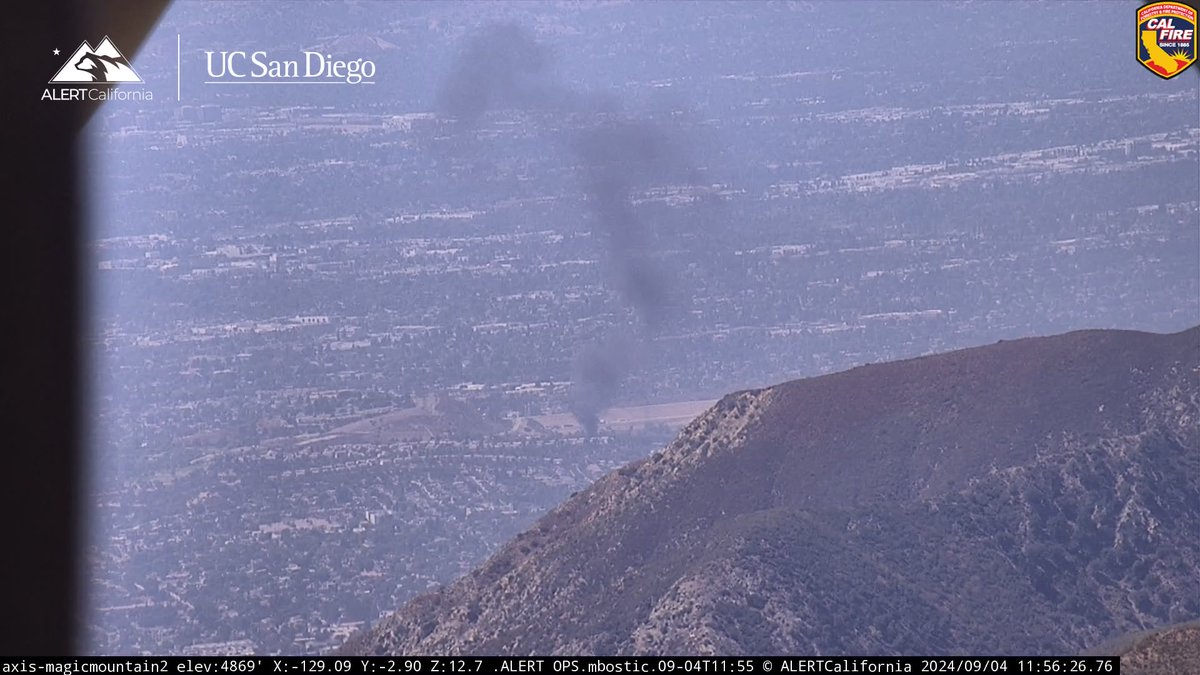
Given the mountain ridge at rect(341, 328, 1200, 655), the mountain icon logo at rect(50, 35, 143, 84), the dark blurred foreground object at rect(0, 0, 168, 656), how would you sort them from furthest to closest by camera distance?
the mountain ridge at rect(341, 328, 1200, 655)
the mountain icon logo at rect(50, 35, 143, 84)
the dark blurred foreground object at rect(0, 0, 168, 656)

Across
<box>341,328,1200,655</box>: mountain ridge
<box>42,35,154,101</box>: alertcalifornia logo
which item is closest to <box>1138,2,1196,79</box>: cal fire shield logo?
<box>341,328,1200,655</box>: mountain ridge

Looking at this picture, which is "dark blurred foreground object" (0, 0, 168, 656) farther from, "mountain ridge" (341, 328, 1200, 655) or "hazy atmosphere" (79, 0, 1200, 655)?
"mountain ridge" (341, 328, 1200, 655)

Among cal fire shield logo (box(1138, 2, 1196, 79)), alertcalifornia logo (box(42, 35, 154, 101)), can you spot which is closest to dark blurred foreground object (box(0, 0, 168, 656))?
alertcalifornia logo (box(42, 35, 154, 101))

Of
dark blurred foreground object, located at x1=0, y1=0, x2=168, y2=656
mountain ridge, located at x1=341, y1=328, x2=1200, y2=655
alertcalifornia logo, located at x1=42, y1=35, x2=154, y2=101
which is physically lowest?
mountain ridge, located at x1=341, y1=328, x2=1200, y2=655

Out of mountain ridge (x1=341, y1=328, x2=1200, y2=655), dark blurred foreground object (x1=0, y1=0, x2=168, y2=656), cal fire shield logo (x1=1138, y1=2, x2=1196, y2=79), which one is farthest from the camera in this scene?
cal fire shield logo (x1=1138, y1=2, x2=1196, y2=79)

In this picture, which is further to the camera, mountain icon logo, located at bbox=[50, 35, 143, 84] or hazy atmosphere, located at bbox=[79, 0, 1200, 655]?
hazy atmosphere, located at bbox=[79, 0, 1200, 655]

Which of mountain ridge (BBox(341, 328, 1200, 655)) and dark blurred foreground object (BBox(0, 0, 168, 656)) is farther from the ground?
dark blurred foreground object (BBox(0, 0, 168, 656))

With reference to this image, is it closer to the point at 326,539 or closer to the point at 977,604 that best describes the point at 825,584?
the point at 977,604

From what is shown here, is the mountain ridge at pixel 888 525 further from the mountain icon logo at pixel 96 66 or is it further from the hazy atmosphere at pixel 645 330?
the mountain icon logo at pixel 96 66
